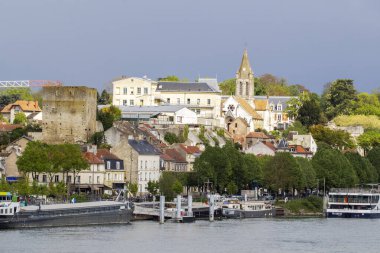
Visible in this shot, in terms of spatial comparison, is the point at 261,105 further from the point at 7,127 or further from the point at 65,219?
the point at 65,219

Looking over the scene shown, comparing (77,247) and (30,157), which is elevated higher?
(30,157)

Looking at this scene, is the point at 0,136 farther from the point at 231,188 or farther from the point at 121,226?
the point at 121,226

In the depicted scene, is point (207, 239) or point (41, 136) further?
point (41, 136)

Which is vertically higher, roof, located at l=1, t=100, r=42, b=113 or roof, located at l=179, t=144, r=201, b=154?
roof, located at l=1, t=100, r=42, b=113

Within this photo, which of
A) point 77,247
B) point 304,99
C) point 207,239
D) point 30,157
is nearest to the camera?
point 77,247

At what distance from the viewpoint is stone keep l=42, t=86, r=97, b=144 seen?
440 ft

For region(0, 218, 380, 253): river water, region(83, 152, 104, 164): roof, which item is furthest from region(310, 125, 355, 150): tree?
region(0, 218, 380, 253): river water

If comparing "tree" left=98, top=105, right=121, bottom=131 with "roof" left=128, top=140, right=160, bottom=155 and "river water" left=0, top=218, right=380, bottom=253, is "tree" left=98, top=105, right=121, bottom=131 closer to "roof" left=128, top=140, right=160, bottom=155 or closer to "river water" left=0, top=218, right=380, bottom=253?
"roof" left=128, top=140, right=160, bottom=155

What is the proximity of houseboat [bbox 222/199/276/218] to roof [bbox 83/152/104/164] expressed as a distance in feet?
36.4

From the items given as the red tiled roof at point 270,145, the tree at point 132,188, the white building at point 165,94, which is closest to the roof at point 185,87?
the white building at point 165,94

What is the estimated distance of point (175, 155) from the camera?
140m

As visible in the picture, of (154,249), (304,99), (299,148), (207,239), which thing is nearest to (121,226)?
(207,239)

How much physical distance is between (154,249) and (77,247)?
453 cm

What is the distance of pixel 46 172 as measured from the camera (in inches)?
4545
